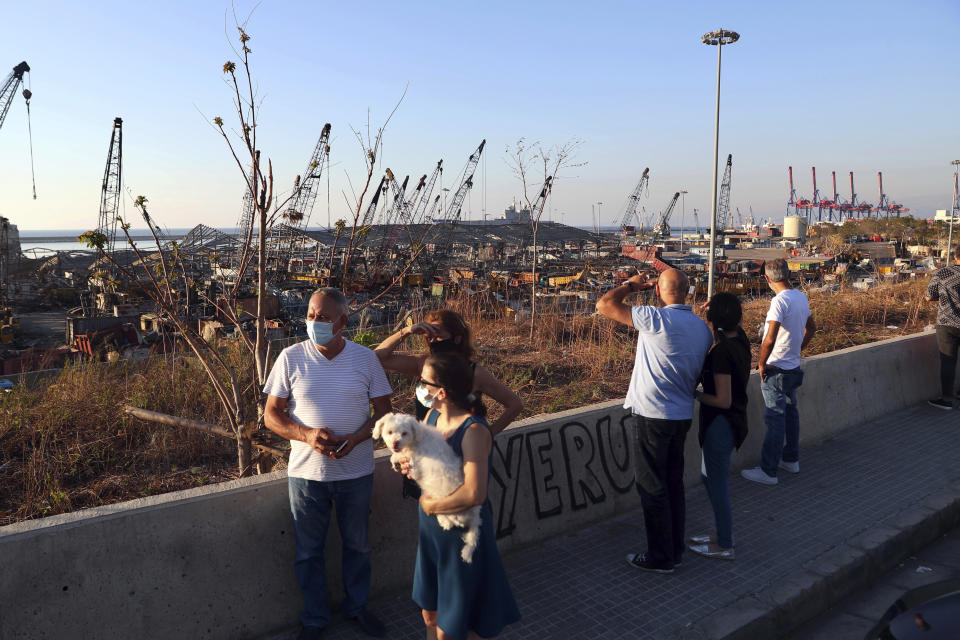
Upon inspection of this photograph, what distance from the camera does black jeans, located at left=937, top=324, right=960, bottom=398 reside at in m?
7.41

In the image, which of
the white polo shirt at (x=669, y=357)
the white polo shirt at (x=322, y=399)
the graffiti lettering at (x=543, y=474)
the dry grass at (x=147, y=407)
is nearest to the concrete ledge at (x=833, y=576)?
the white polo shirt at (x=669, y=357)

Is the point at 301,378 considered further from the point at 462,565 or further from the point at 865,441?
the point at 865,441

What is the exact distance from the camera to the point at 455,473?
258 centimetres

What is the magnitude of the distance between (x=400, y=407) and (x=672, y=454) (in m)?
2.91

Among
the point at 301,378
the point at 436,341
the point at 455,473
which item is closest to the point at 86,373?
the point at 301,378

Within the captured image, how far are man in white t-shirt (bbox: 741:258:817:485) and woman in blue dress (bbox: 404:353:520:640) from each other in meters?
3.58

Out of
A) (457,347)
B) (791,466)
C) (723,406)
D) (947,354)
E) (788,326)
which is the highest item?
(457,347)

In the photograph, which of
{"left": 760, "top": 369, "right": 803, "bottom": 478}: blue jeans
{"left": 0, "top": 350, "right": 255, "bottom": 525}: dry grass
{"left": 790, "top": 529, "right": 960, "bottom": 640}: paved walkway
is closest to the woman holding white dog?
{"left": 790, "top": 529, "right": 960, "bottom": 640}: paved walkway

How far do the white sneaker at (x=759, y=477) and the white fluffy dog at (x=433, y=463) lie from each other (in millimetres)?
3830

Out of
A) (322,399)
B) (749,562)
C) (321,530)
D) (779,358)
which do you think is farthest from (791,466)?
(322,399)

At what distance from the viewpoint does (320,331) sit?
3.19 meters

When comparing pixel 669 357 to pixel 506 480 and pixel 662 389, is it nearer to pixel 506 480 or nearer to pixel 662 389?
pixel 662 389

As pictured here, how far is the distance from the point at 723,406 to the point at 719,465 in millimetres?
423

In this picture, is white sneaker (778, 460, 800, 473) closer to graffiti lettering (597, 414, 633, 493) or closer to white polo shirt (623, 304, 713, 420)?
graffiti lettering (597, 414, 633, 493)
